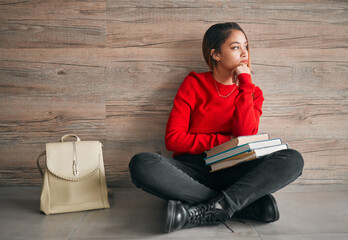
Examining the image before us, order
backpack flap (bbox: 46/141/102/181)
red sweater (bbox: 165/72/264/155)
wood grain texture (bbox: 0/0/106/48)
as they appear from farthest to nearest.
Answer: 1. wood grain texture (bbox: 0/0/106/48)
2. red sweater (bbox: 165/72/264/155)
3. backpack flap (bbox: 46/141/102/181)

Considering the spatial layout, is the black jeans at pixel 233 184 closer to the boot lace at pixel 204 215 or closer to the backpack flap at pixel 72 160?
the boot lace at pixel 204 215

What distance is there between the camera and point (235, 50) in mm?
1415

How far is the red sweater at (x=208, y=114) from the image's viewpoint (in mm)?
1364

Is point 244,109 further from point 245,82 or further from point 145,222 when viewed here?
point 145,222

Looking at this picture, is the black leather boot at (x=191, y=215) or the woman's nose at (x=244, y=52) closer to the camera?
the black leather boot at (x=191, y=215)

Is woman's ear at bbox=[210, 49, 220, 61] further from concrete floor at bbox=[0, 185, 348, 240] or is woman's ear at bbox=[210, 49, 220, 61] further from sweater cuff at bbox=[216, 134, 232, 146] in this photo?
concrete floor at bbox=[0, 185, 348, 240]

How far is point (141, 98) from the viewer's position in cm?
159

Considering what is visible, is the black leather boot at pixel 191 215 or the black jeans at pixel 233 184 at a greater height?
the black jeans at pixel 233 184

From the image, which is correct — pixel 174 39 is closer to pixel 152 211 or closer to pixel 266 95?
pixel 266 95

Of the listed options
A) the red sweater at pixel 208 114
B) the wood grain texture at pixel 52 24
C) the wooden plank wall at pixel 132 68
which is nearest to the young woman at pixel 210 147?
the red sweater at pixel 208 114

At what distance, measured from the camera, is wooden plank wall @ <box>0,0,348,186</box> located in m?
1.57

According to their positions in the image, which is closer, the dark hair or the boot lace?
the boot lace

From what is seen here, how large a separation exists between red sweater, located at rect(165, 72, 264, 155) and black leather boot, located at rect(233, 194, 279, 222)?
0.32 metres

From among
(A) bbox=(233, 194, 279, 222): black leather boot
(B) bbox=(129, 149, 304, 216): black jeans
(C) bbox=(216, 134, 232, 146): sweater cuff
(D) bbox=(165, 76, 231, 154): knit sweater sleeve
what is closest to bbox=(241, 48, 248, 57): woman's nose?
(D) bbox=(165, 76, 231, 154): knit sweater sleeve
